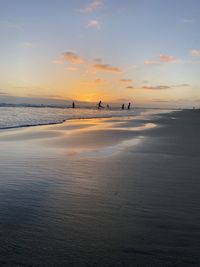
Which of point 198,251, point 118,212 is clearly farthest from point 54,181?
point 198,251

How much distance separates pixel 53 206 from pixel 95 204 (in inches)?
26.6

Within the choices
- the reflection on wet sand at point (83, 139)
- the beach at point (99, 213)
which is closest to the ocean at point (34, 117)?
the reflection on wet sand at point (83, 139)

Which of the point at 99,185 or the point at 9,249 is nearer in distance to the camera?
the point at 9,249

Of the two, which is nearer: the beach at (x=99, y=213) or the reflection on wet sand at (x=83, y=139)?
the beach at (x=99, y=213)

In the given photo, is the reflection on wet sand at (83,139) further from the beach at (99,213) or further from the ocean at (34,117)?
the ocean at (34,117)

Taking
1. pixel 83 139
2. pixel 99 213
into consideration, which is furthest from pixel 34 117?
pixel 99 213

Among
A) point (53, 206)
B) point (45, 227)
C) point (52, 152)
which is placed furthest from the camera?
point (52, 152)

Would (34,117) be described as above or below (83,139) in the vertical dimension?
above

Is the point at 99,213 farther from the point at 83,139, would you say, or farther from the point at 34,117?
the point at 34,117

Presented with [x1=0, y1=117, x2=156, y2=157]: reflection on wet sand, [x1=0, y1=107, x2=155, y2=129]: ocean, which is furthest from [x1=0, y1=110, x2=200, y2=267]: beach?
[x1=0, y1=107, x2=155, y2=129]: ocean

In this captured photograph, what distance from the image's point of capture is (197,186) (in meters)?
6.18

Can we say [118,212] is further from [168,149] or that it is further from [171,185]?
[168,149]

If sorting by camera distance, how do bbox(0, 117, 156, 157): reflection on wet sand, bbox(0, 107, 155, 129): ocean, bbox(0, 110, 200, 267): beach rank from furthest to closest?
1. bbox(0, 107, 155, 129): ocean
2. bbox(0, 117, 156, 157): reflection on wet sand
3. bbox(0, 110, 200, 267): beach

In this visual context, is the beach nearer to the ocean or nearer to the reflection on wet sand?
the reflection on wet sand
